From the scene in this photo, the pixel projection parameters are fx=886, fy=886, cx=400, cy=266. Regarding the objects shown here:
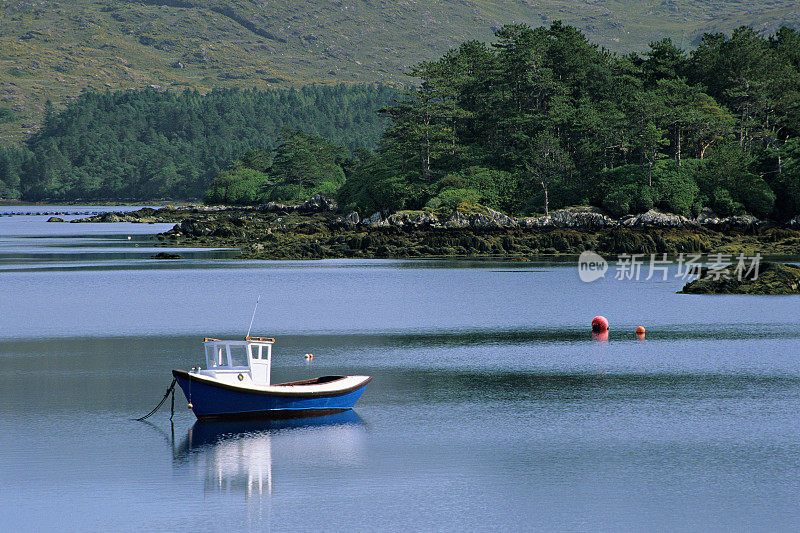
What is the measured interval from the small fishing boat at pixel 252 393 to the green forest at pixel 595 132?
9944 cm

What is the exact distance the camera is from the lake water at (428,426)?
18906mm

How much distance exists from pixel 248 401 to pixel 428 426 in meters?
5.43

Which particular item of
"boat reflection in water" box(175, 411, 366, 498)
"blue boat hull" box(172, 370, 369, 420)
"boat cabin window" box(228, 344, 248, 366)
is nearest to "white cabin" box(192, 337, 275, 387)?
"blue boat hull" box(172, 370, 369, 420)

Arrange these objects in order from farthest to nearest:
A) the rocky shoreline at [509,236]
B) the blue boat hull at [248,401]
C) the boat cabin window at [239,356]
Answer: the rocky shoreline at [509,236] < the boat cabin window at [239,356] < the blue boat hull at [248,401]

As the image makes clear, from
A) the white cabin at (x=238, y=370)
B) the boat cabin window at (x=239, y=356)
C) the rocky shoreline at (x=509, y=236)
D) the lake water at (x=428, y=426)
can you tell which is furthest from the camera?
the rocky shoreline at (x=509, y=236)

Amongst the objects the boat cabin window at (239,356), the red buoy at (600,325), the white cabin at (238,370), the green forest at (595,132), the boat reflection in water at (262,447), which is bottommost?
the boat cabin window at (239,356)

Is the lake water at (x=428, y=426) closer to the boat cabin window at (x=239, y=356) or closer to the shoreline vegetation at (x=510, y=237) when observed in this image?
the boat cabin window at (x=239, y=356)

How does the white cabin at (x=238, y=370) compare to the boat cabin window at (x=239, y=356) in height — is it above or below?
above

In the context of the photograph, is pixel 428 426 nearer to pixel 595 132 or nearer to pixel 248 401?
pixel 248 401

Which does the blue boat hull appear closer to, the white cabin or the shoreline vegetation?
the white cabin

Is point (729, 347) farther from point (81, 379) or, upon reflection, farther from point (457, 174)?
point (457, 174)

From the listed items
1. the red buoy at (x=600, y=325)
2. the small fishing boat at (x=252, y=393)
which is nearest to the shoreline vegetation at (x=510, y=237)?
the red buoy at (x=600, y=325)

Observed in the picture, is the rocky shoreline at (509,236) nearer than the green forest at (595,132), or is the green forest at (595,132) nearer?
the rocky shoreline at (509,236)

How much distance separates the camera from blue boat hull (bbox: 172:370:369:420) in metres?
26.1
